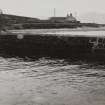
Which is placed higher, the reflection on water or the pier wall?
the pier wall

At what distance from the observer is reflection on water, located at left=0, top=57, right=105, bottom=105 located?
2330cm

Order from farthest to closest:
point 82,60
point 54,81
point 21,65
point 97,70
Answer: point 82,60
point 21,65
point 97,70
point 54,81

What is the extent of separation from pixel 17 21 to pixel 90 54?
4595 centimetres

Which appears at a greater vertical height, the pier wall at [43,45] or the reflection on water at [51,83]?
the pier wall at [43,45]

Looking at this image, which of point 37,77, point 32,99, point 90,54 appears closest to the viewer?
point 32,99

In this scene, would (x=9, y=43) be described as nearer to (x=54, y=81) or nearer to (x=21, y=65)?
(x=21, y=65)

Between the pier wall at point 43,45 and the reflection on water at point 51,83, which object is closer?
the reflection on water at point 51,83

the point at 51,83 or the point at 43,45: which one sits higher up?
the point at 43,45

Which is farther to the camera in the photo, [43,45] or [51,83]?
[43,45]

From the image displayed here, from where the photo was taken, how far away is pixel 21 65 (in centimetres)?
4141

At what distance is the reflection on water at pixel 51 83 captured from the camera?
23.3m

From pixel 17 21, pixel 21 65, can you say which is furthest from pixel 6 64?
pixel 17 21

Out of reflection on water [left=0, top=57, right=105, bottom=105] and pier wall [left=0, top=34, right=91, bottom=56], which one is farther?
pier wall [left=0, top=34, right=91, bottom=56]

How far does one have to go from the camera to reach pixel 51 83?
98.3ft
